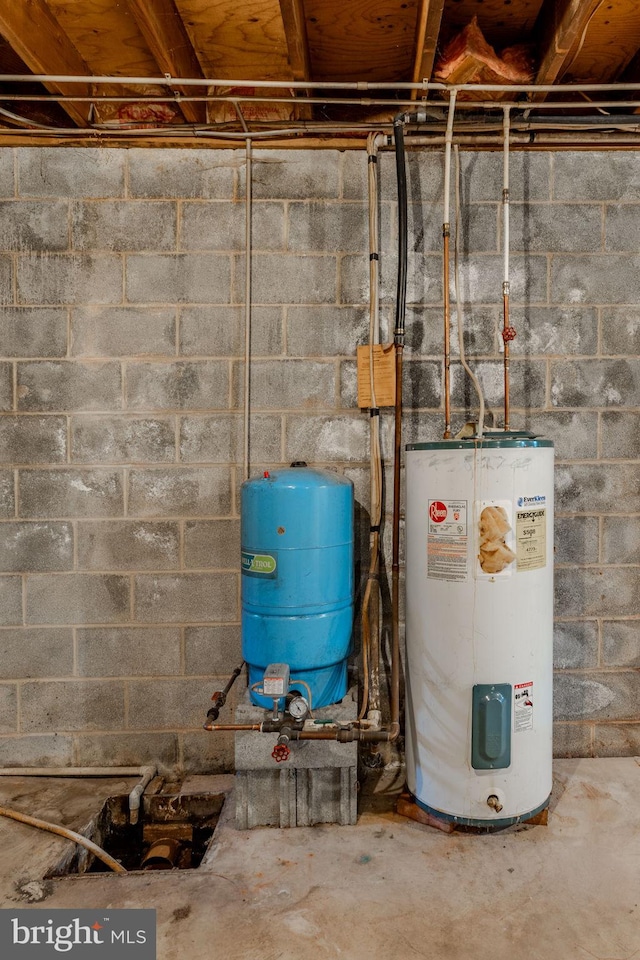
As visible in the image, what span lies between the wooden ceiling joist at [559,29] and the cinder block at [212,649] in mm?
2191

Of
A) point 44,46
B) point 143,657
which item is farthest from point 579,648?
point 44,46

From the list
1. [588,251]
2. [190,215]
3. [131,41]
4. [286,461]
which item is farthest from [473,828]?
[131,41]

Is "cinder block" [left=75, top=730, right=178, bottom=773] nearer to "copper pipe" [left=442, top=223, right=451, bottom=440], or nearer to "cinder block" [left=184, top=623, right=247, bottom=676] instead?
"cinder block" [left=184, top=623, right=247, bottom=676]

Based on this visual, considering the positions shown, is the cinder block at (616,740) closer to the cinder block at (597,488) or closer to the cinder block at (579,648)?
the cinder block at (579,648)

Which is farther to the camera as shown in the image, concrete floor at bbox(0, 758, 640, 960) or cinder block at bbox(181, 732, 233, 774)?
cinder block at bbox(181, 732, 233, 774)

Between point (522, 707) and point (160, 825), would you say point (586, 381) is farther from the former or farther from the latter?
point (160, 825)

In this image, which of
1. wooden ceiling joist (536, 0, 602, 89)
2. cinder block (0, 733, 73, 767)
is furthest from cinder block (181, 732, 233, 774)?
wooden ceiling joist (536, 0, 602, 89)

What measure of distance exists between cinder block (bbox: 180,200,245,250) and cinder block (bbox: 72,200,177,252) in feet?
0.17

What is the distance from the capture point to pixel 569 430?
2.13 meters

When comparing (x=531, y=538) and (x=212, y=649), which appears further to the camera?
(x=212, y=649)

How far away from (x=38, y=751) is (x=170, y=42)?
8.23 feet

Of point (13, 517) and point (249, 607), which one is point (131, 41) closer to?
point (13, 517)

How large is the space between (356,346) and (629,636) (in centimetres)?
154

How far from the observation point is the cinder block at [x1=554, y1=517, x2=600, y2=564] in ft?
7.04
